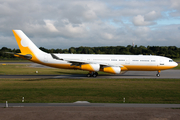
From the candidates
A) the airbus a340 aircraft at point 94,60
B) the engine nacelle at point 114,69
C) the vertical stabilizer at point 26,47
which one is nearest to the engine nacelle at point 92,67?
the airbus a340 aircraft at point 94,60

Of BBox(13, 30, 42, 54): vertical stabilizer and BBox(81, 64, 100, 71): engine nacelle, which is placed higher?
BBox(13, 30, 42, 54): vertical stabilizer

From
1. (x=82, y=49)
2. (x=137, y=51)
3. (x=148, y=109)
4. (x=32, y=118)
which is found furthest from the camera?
(x=82, y=49)

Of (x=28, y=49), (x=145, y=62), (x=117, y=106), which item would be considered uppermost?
(x=28, y=49)

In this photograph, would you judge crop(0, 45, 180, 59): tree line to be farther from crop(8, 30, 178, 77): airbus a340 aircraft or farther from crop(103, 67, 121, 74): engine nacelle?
crop(103, 67, 121, 74): engine nacelle

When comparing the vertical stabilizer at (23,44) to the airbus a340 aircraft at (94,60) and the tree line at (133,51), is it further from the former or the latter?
the tree line at (133,51)

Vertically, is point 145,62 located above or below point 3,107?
above

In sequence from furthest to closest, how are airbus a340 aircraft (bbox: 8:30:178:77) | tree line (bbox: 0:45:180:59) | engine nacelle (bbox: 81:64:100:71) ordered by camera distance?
tree line (bbox: 0:45:180:59), airbus a340 aircraft (bbox: 8:30:178:77), engine nacelle (bbox: 81:64:100:71)

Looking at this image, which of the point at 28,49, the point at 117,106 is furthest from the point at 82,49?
the point at 117,106

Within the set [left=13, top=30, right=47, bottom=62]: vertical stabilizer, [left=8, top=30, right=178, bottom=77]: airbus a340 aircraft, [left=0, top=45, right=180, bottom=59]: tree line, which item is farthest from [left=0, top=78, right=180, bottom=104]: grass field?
[left=0, top=45, right=180, bottom=59]: tree line

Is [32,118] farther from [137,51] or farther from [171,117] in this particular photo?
[137,51]

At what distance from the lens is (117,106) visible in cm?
1397

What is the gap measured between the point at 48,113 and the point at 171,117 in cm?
779

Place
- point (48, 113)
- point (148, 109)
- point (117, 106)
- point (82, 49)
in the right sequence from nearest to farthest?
point (48, 113) < point (148, 109) < point (117, 106) < point (82, 49)

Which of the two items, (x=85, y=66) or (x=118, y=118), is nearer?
(x=118, y=118)
